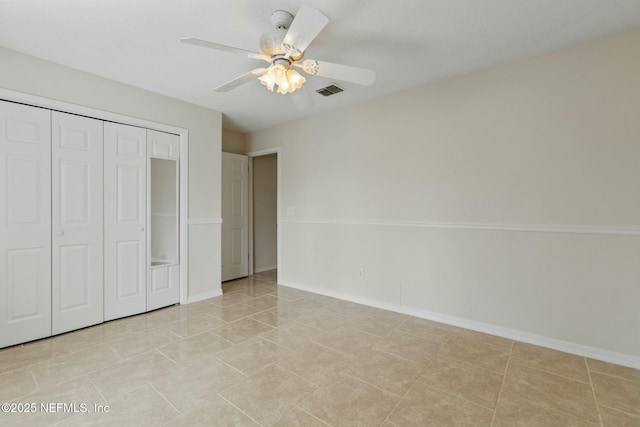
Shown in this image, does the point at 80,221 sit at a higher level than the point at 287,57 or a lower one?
lower

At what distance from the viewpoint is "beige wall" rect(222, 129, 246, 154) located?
4982 mm

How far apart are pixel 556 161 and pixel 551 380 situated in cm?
176

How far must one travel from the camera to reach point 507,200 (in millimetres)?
2732

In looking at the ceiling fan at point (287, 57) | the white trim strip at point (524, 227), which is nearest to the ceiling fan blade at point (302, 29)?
the ceiling fan at point (287, 57)

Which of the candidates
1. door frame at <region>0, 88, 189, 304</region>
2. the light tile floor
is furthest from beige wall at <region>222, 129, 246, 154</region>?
the light tile floor

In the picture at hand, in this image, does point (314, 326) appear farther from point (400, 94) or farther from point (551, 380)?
point (400, 94)

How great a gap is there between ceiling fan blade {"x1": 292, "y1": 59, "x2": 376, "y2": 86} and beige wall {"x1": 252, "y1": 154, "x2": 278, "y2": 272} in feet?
11.8

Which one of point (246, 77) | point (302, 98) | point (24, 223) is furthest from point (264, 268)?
point (246, 77)

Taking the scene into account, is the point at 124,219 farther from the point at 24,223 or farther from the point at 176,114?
the point at 176,114

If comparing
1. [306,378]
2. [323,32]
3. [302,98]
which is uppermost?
[323,32]

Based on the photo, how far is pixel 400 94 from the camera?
340cm

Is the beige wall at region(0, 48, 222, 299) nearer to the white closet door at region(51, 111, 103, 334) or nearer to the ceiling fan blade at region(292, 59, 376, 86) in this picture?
the white closet door at region(51, 111, 103, 334)

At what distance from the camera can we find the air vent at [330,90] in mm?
3178

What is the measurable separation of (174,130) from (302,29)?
2.50 m
